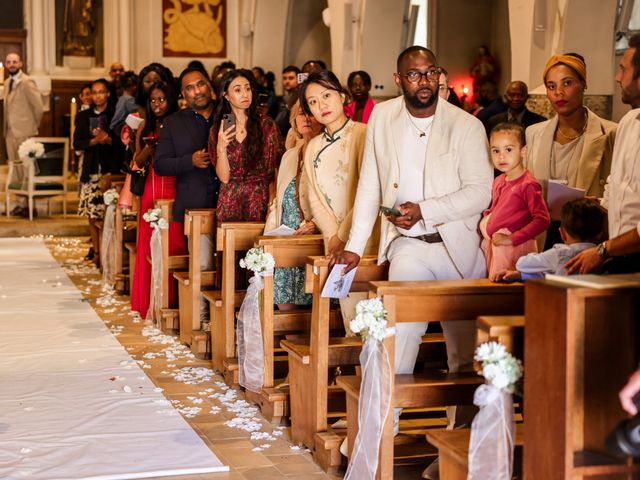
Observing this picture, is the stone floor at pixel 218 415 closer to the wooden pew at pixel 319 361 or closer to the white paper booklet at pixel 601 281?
the wooden pew at pixel 319 361

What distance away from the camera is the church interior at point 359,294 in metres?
3.32

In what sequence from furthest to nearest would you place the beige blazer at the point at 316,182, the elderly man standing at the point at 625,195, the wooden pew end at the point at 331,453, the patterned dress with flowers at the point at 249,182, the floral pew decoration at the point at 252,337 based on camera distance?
the patterned dress with flowers at the point at 249,182
the floral pew decoration at the point at 252,337
the beige blazer at the point at 316,182
the wooden pew end at the point at 331,453
the elderly man standing at the point at 625,195

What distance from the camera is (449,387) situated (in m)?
4.24

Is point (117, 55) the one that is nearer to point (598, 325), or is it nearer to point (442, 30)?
point (442, 30)

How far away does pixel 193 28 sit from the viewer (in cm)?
1934

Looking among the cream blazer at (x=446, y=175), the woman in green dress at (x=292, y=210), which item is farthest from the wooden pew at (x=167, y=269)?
the cream blazer at (x=446, y=175)

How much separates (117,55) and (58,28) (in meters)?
1.32

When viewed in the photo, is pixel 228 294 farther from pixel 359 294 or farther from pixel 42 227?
pixel 42 227

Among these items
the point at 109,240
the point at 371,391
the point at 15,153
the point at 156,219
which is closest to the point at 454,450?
the point at 371,391

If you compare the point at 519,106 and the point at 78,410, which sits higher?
the point at 519,106

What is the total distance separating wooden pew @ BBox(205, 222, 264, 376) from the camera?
20.5 ft

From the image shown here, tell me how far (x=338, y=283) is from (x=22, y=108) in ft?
40.7

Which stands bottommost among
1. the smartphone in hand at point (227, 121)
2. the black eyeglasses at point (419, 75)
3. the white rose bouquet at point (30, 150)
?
the white rose bouquet at point (30, 150)

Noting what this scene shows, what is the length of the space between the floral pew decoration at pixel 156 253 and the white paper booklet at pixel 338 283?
10.6 ft
